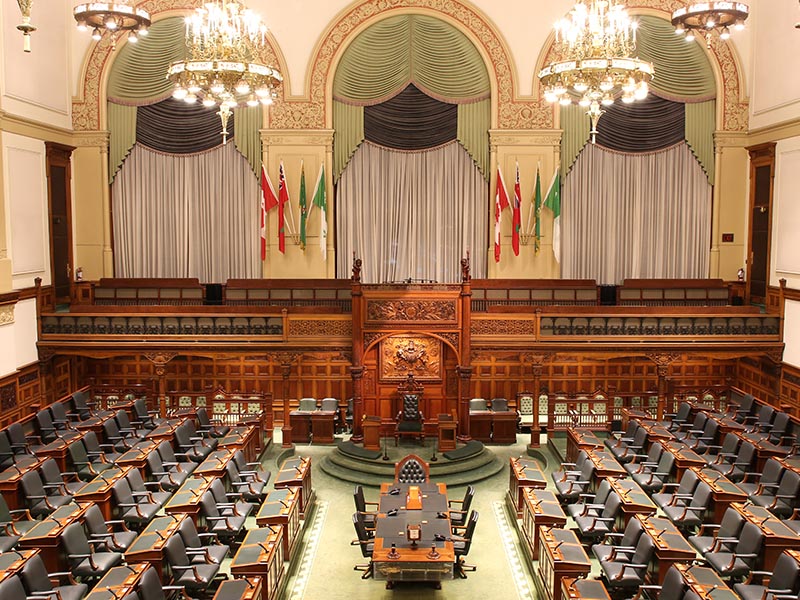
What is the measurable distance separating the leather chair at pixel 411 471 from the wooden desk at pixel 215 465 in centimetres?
259

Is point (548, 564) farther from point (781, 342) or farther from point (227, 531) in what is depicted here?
point (781, 342)

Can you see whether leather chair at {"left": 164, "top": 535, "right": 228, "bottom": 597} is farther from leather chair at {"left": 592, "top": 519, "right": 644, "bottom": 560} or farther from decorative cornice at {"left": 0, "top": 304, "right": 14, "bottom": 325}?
decorative cornice at {"left": 0, "top": 304, "right": 14, "bottom": 325}

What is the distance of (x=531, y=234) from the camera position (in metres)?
19.8

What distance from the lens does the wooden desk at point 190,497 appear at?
1023 centimetres

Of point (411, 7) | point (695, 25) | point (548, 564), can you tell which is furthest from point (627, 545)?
point (411, 7)

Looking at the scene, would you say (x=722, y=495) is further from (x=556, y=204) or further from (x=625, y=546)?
(x=556, y=204)

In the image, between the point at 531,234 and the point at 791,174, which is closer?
the point at 791,174

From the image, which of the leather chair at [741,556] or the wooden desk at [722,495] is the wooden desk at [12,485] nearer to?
the leather chair at [741,556]

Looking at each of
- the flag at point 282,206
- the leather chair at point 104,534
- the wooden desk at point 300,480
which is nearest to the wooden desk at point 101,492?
the leather chair at point 104,534

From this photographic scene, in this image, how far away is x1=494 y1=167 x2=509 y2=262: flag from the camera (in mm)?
19266

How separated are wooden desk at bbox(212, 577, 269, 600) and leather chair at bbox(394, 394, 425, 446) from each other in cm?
662

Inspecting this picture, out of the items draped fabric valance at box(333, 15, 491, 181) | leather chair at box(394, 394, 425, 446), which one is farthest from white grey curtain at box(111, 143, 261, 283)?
leather chair at box(394, 394, 425, 446)

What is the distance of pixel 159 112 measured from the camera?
783 inches

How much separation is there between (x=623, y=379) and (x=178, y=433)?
10.3 metres
